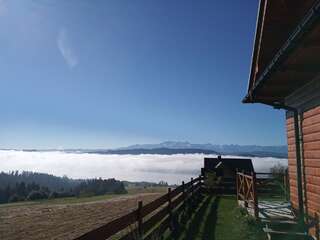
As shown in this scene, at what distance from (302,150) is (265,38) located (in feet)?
10.1

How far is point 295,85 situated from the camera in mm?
9477

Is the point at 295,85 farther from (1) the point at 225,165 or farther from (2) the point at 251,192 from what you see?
(1) the point at 225,165

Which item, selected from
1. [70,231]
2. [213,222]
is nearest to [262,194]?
[213,222]

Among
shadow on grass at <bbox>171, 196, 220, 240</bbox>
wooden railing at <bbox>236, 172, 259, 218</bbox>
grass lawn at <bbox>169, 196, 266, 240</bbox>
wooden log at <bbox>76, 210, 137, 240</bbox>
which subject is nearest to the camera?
wooden log at <bbox>76, 210, 137, 240</bbox>

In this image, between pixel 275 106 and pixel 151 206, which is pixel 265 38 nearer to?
pixel 275 106

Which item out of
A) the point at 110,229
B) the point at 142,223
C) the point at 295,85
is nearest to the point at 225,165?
the point at 295,85

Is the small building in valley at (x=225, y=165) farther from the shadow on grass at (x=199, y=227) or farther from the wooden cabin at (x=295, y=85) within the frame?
the wooden cabin at (x=295, y=85)

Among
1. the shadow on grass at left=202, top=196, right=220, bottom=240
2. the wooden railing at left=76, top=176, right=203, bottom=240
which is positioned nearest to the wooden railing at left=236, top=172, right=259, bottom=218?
the shadow on grass at left=202, top=196, right=220, bottom=240

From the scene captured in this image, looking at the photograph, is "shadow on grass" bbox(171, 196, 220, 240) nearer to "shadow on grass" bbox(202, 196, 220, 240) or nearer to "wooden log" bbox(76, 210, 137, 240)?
"shadow on grass" bbox(202, 196, 220, 240)

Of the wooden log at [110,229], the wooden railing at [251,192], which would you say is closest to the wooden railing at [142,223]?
the wooden log at [110,229]

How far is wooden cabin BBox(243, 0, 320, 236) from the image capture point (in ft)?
25.1

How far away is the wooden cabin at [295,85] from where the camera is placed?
301 inches

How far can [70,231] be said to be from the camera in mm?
14633

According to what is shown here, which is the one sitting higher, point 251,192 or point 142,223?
point 251,192
